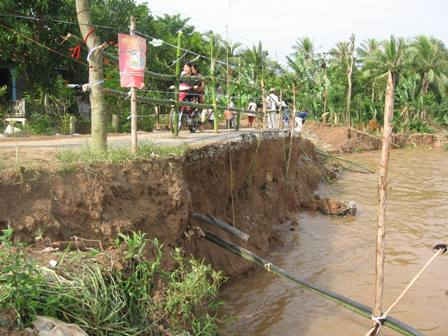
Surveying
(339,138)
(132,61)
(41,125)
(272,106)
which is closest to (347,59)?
(339,138)

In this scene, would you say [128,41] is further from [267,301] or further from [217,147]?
[267,301]

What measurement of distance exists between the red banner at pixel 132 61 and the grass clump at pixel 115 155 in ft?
2.51

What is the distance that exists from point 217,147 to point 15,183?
3502 mm

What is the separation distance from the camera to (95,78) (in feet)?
18.2

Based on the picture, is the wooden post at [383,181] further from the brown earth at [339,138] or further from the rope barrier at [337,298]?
the brown earth at [339,138]

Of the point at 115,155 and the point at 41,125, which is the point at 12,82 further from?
the point at 115,155

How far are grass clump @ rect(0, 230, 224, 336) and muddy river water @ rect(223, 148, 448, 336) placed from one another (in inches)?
58.2

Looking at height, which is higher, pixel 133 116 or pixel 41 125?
pixel 133 116

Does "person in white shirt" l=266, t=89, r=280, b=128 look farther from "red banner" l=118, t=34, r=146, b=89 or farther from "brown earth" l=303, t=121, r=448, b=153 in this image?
"brown earth" l=303, t=121, r=448, b=153

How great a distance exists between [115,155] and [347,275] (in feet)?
14.1

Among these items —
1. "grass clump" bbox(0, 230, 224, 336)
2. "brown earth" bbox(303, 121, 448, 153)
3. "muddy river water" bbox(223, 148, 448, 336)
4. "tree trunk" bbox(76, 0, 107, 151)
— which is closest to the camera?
"grass clump" bbox(0, 230, 224, 336)

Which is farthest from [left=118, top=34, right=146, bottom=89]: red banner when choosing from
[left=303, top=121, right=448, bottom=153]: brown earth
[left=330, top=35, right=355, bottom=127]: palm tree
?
[left=330, top=35, right=355, bottom=127]: palm tree

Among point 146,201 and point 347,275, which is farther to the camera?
point 347,275

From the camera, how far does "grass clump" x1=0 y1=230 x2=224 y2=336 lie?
3092 mm
